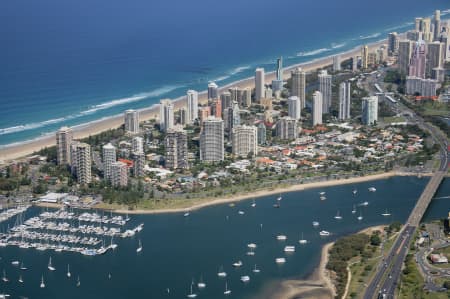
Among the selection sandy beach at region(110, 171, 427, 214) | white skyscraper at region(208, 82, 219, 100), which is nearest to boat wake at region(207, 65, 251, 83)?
white skyscraper at region(208, 82, 219, 100)

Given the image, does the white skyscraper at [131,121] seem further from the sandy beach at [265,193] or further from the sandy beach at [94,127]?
the sandy beach at [265,193]

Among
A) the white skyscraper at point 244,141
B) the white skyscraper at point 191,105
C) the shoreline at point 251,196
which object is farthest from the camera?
the white skyscraper at point 191,105

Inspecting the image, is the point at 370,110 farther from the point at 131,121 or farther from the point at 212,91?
the point at 131,121

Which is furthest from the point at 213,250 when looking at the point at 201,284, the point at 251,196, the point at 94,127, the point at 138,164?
the point at 94,127

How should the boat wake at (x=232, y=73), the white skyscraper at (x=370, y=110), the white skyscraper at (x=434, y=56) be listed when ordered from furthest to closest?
the boat wake at (x=232, y=73) → the white skyscraper at (x=434, y=56) → the white skyscraper at (x=370, y=110)

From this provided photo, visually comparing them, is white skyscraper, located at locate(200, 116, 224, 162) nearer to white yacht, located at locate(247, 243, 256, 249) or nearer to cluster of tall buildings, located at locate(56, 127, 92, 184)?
cluster of tall buildings, located at locate(56, 127, 92, 184)

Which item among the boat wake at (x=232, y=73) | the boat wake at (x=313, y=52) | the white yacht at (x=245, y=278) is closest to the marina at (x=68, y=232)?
the white yacht at (x=245, y=278)

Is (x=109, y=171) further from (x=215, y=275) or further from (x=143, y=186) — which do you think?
(x=215, y=275)
